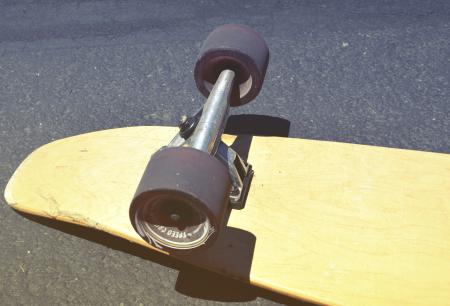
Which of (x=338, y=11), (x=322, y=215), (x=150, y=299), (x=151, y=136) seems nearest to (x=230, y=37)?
(x=151, y=136)

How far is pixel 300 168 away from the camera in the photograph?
72.1 inches

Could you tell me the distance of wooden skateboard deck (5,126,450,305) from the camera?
150 centimetres

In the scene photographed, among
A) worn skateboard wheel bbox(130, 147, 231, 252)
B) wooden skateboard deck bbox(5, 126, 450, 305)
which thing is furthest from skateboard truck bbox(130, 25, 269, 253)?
wooden skateboard deck bbox(5, 126, 450, 305)

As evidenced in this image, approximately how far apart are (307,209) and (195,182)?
56cm

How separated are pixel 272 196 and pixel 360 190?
0.94ft

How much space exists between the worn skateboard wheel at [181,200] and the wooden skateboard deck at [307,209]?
0.23m

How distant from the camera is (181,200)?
1278 millimetres

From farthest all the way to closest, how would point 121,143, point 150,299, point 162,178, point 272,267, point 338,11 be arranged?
1. point 338,11
2. point 121,143
3. point 150,299
4. point 272,267
5. point 162,178

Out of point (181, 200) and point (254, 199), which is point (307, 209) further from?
point (181, 200)

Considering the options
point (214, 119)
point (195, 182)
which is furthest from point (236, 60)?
point (195, 182)

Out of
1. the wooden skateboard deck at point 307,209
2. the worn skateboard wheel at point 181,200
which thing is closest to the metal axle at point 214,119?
the worn skateboard wheel at point 181,200

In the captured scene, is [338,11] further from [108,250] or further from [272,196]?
[108,250]

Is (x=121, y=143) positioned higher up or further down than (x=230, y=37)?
further down

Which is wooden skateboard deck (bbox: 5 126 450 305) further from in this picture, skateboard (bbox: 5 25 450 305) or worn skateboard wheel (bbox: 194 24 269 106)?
worn skateboard wheel (bbox: 194 24 269 106)
